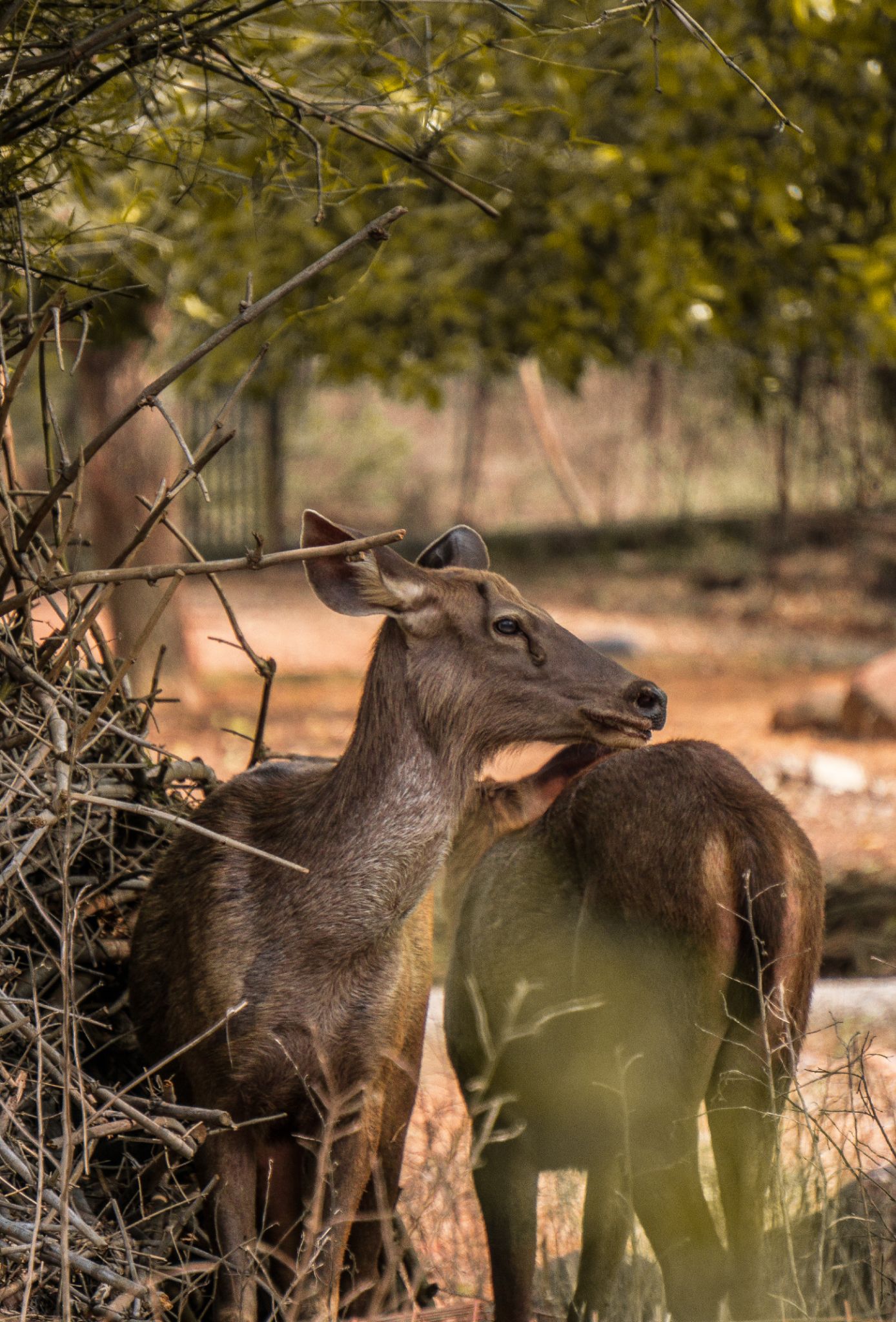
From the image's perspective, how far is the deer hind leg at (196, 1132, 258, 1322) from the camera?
3.36m

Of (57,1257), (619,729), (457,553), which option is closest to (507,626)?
(619,729)

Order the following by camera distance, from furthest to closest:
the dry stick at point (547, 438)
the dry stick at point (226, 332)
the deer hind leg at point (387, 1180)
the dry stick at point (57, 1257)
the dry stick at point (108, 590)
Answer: the dry stick at point (547, 438) → the deer hind leg at point (387, 1180) → the dry stick at point (108, 590) → the dry stick at point (226, 332) → the dry stick at point (57, 1257)

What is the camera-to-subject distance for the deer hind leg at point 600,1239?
3930mm

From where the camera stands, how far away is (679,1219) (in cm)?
364

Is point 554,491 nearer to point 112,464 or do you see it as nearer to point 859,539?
point 859,539

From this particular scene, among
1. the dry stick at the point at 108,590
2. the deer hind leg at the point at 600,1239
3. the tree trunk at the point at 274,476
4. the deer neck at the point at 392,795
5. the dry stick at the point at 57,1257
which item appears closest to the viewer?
the dry stick at the point at 57,1257

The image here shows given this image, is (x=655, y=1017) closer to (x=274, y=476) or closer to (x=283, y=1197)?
(x=283, y=1197)

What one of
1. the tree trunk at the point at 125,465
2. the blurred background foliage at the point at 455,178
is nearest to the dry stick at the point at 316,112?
the blurred background foliage at the point at 455,178

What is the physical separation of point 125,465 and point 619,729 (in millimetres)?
8034

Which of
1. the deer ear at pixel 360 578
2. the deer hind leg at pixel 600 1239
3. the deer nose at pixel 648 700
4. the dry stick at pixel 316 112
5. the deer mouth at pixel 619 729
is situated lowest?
the deer hind leg at pixel 600 1239

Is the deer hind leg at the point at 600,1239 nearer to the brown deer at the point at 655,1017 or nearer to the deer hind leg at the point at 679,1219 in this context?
the brown deer at the point at 655,1017

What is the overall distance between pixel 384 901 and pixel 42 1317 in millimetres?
1129

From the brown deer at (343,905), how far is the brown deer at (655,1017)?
0.24 m

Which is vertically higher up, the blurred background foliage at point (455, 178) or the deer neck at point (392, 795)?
the blurred background foliage at point (455, 178)
